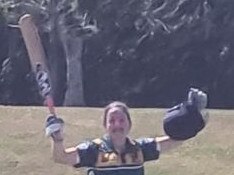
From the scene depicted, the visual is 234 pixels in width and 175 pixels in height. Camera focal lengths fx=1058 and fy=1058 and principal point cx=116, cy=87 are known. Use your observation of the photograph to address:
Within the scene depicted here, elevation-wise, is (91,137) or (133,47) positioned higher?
(133,47)

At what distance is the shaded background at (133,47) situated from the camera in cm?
2825

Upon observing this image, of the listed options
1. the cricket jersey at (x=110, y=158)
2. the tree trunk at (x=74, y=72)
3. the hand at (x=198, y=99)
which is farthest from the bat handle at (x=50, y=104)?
the tree trunk at (x=74, y=72)

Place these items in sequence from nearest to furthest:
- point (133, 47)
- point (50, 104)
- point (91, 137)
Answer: point (50, 104) → point (91, 137) → point (133, 47)

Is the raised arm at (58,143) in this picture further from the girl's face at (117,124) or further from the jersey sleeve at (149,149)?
the jersey sleeve at (149,149)

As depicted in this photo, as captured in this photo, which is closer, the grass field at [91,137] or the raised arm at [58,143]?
the raised arm at [58,143]

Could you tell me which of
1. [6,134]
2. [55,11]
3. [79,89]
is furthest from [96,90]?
[6,134]

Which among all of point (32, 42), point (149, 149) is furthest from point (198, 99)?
point (32, 42)

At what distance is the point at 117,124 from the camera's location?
6.01 meters

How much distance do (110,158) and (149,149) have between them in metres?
0.30

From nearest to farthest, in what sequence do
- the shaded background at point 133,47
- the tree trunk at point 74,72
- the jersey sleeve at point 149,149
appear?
the jersey sleeve at point 149,149, the shaded background at point 133,47, the tree trunk at point 74,72

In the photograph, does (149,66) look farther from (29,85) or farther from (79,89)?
(29,85)

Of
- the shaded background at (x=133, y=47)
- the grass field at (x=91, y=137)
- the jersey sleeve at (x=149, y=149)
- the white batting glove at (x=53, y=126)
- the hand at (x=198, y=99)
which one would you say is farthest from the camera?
the shaded background at (x=133, y=47)

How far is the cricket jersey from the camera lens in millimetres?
6043

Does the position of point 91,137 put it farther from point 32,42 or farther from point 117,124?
point 117,124
